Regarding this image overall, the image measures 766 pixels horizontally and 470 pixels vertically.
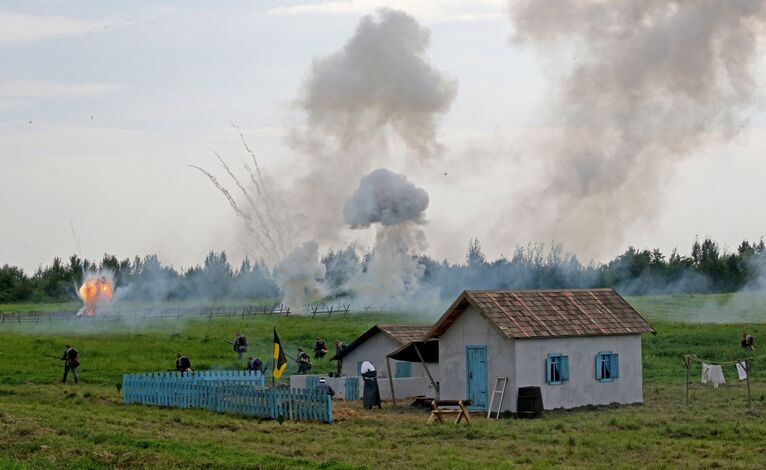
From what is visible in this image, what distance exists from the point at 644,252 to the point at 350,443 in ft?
308

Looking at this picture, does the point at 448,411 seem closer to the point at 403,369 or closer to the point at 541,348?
the point at 541,348

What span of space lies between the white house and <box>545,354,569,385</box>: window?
31 millimetres

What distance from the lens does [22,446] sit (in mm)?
25312

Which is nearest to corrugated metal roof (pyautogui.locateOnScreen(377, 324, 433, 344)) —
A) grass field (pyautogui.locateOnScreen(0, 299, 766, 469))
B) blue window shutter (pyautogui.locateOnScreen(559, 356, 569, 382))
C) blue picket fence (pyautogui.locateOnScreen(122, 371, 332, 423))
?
grass field (pyautogui.locateOnScreen(0, 299, 766, 469))

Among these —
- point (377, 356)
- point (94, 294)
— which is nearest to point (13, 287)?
point (94, 294)

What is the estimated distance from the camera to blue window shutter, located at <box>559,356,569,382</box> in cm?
3544

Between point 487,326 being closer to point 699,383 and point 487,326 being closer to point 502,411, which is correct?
point 502,411

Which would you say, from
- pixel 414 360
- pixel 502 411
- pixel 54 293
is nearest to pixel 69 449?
pixel 502 411

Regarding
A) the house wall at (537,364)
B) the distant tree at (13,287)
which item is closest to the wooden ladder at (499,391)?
the house wall at (537,364)

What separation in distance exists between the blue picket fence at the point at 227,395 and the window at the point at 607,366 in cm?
987

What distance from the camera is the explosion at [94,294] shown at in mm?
93250

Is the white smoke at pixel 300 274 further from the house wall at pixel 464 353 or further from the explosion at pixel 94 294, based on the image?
the house wall at pixel 464 353

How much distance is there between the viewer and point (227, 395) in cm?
3378

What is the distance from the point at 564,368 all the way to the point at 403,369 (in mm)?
7412
